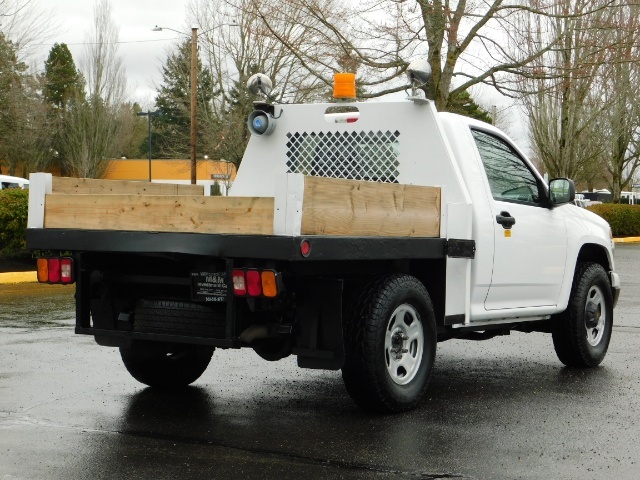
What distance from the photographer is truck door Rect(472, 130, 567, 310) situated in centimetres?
737

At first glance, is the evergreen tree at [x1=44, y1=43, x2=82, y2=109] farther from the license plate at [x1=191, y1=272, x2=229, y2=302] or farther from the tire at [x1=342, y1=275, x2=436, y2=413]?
the license plate at [x1=191, y1=272, x2=229, y2=302]

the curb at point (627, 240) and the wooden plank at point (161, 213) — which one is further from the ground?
the wooden plank at point (161, 213)

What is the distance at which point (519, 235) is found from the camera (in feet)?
24.8

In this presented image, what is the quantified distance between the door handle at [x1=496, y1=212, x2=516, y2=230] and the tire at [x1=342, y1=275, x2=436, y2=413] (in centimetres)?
108

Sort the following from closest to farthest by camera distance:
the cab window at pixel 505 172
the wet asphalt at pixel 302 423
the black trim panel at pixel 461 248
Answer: the wet asphalt at pixel 302 423 → the black trim panel at pixel 461 248 → the cab window at pixel 505 172

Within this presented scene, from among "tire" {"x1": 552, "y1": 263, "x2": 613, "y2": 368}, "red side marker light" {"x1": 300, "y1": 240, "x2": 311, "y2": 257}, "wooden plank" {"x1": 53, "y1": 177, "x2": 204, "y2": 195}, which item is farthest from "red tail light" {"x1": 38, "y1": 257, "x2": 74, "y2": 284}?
"tire" {"x1": 552, "y1": 263, "x2": 613, "y2": 368}

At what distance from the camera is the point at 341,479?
15.8ft

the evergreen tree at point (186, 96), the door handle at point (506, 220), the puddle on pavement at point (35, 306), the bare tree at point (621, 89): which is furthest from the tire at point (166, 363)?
the evergreen tree at point (186, 96)

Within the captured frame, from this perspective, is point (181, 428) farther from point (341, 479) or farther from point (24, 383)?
point (24, 383)

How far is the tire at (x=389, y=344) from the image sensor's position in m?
6.04

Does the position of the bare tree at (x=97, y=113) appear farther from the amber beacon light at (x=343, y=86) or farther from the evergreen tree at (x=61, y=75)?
the amber beacon light at (x=343, y=86)

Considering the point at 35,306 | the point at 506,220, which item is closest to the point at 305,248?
the point at 506,220

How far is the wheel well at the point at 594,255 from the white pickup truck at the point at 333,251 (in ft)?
1.55

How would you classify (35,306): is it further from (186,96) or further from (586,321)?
(186,96)
